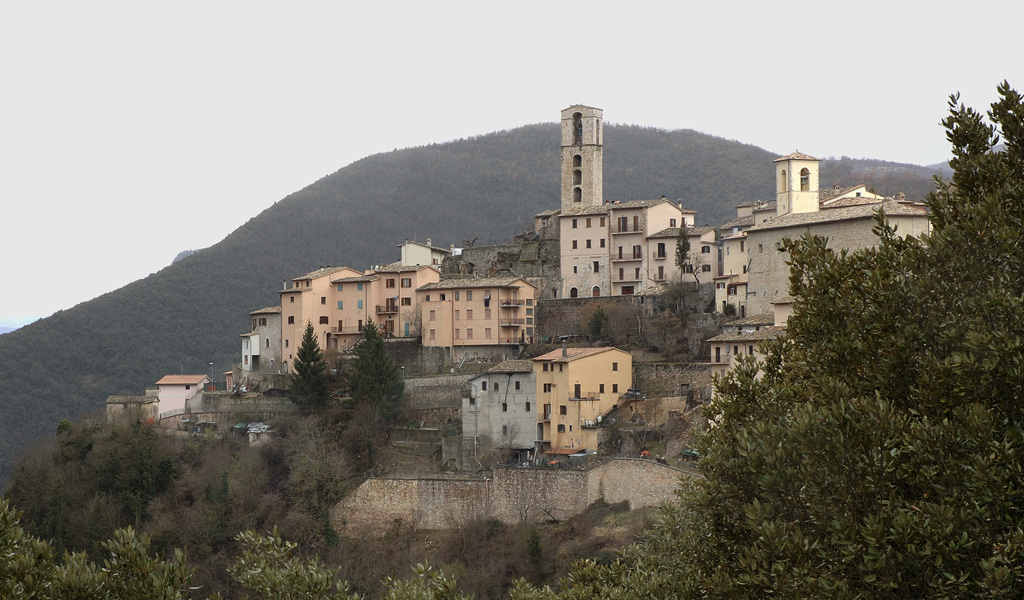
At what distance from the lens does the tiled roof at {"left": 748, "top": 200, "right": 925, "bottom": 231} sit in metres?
40.8

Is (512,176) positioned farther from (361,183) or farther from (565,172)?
(565,172)

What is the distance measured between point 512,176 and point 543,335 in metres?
60.8

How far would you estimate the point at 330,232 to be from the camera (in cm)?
10312

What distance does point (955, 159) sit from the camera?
1232cm

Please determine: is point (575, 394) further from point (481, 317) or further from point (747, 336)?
point (481, 317)

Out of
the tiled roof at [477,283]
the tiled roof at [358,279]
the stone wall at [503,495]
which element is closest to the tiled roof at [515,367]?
the stone wall at [503,495]

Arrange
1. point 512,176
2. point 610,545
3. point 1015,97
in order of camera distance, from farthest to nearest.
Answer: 1. point 512,176
2. point 610,545
3. point 1015,97

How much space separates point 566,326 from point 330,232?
55080 mm

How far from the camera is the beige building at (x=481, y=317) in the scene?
5056 cm

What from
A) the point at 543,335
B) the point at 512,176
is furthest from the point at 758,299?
the point at 512,176

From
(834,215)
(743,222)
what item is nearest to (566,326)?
(743,222)

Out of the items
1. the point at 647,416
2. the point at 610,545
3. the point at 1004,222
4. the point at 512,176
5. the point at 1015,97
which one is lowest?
the point at 610,545

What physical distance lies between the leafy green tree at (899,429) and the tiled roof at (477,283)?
3732 cm

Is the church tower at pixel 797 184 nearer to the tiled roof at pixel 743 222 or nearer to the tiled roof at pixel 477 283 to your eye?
the tiled roof at pixel 743 222
